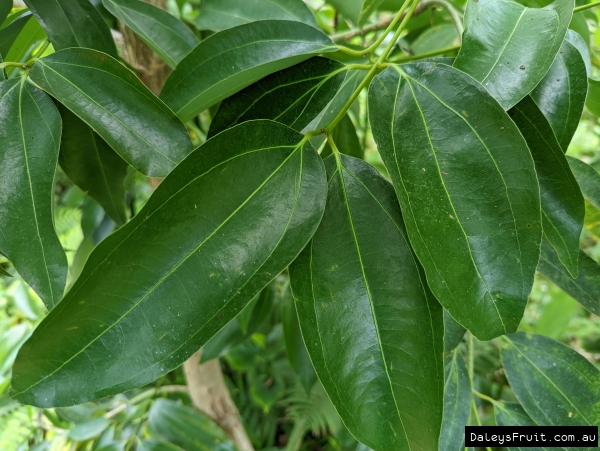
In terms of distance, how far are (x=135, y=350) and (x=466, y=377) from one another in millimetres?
372

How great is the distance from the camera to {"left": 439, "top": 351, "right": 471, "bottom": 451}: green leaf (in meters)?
0.45

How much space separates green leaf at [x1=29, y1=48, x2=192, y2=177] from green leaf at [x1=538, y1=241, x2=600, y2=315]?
381 millimetres

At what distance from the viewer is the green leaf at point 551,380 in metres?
0.44

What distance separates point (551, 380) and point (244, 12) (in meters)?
0.53

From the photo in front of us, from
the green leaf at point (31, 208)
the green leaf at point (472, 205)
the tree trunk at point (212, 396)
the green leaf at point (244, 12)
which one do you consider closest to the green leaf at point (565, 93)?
the green leaf at point (472, 205)

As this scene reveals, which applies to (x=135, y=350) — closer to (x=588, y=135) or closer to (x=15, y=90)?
(x=15, y=90)

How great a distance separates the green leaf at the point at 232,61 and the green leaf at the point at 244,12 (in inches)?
5.6

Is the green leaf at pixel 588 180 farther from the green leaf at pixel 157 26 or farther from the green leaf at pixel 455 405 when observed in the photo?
the green leaf at pixel 157 26

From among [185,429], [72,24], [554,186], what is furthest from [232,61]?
[185,429]

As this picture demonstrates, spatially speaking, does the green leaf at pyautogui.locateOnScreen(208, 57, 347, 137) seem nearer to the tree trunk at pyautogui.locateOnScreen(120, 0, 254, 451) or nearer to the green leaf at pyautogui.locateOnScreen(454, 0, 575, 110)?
the green leaf at pyautogui.locateOnScreen(454, 0, 575, 110)

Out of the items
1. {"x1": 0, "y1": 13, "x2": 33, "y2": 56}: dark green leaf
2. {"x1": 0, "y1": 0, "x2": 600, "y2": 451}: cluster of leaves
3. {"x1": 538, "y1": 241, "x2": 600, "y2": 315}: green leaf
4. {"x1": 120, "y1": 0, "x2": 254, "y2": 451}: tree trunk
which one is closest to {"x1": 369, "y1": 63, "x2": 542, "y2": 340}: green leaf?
{"x1": 0, "y1": 0, "x2": 600, "y2": 451}: cluster of leaves

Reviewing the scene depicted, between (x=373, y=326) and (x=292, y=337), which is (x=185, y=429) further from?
(x=373, y=326)

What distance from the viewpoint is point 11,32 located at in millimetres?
400

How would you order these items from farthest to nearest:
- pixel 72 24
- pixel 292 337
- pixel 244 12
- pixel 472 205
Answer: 1. pixel 292 337
2. pixel 244 12
3. pixel 72 24
4. pixel 472 205
